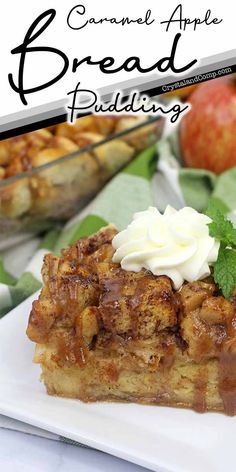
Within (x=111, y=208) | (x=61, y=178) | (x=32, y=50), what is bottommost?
(x=111, y=208)

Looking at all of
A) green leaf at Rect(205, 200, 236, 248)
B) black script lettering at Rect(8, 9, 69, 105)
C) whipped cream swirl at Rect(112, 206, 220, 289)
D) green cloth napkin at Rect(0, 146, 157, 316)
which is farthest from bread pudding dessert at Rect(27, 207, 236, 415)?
black script lettering at Rect(8, 9, 69, 105)

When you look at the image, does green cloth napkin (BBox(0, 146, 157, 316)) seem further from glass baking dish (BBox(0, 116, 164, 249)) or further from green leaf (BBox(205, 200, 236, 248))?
green leaf (BBox(205, 200, 236, 248))

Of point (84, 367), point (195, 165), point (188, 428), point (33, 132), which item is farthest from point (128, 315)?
point (195, 165)

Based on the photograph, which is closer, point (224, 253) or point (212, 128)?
point (224, 253)

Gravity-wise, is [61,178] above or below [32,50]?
below

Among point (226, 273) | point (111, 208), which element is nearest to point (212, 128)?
point (111, 208)

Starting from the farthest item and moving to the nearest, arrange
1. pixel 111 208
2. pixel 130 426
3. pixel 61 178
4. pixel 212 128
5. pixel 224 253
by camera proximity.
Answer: pixel 212 128 → pixel 111 208 → pixel 61 178 → pixel 224 253 → pixel 130 426

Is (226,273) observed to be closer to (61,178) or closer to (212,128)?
(61,178)

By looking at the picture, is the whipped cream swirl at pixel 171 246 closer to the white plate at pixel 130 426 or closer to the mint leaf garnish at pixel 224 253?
the mint leaf garnish at pixel 224 253
